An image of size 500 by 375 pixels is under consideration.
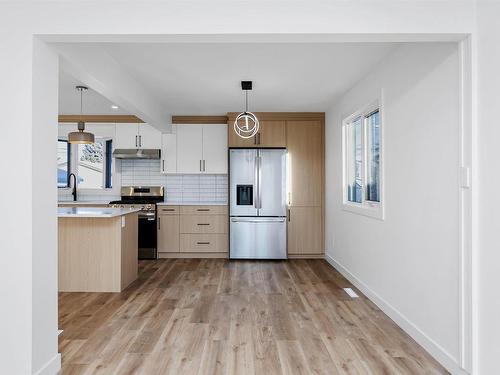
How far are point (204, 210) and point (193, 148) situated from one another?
3.62 feet

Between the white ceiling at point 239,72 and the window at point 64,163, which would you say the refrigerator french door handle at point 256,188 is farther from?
the window at point 64,163

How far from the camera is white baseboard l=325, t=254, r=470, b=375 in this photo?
2250mm

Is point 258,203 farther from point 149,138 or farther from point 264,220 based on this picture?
point 149,138

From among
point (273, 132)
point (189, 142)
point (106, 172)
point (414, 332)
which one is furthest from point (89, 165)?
point (414, 332)

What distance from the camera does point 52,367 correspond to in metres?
2.20

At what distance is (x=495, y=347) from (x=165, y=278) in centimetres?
361

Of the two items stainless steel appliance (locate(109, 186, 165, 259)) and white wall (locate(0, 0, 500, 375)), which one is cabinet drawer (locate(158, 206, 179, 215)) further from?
white wall (locate(0, 0, 500, 375))

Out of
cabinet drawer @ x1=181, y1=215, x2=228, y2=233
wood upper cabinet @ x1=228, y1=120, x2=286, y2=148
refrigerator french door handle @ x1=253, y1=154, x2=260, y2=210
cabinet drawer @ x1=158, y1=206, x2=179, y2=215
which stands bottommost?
cabinet drawer @ x1=181, y1=215, x2=228, y2=233

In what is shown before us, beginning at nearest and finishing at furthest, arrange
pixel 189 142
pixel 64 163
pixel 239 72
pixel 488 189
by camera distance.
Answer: pixel 488 189, pixel 239 72, pixel 189 142, pixel 64 163

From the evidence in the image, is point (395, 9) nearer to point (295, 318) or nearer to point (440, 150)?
point (440, 150)

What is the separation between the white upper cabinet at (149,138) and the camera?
6059 millimetres

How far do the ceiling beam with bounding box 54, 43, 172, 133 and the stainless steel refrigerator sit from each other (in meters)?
1.53

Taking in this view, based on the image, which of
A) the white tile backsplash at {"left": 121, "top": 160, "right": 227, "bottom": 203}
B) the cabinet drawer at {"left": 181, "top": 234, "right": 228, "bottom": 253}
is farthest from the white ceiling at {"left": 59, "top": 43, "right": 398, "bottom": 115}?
the cabinet drawer at {"left": 181, "top": 234, "right": 228, "bottom": 253}

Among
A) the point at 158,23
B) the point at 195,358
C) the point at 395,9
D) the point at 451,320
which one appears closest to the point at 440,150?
the point at 395,9
